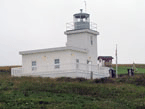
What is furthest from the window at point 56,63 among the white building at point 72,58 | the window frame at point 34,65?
the window frame at point 34,65

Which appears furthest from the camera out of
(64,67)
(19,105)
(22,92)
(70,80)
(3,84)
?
(64,67)

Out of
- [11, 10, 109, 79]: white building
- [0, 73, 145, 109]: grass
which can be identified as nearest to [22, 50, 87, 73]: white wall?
[11, 10, 109, 79]: white building

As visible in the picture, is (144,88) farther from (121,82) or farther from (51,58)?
(51,58)

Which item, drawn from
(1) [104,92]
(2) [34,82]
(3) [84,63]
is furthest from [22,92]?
(3) [84,63]

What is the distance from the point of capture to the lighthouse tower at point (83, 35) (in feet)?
107

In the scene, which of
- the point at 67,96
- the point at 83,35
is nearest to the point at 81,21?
the point at 83,35

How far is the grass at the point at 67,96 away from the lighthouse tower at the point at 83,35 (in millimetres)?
6954

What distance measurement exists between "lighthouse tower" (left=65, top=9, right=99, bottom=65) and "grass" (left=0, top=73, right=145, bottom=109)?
6954 millimetres

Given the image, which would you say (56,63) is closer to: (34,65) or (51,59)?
(51,59)

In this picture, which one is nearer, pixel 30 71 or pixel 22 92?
pixel 22 92

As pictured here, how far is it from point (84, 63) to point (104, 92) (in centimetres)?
982

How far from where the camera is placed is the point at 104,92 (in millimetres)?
22422

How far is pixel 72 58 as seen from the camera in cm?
3009

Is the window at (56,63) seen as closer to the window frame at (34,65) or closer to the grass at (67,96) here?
the window frame at (34,65)
